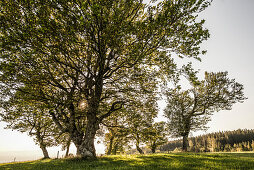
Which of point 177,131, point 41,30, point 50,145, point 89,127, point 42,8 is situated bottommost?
point 50,145

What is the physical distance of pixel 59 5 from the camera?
11586mm

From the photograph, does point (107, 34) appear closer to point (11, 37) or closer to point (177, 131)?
point (11, 37)

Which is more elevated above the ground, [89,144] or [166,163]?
[89,144]

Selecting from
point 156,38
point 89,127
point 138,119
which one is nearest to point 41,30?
point 156,38

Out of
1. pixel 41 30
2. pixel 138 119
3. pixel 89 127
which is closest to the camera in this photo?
pixel 41 30

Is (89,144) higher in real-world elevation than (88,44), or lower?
lower

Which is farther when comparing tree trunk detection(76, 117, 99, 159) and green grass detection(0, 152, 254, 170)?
tree trunk detection(76, 117, 99, 159)

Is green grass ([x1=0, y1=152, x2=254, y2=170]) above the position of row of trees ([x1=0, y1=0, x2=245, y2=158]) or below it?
below

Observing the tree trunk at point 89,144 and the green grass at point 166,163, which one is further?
the tree trunk at point 89,144

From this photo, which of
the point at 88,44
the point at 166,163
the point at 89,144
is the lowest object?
the point at 166,163

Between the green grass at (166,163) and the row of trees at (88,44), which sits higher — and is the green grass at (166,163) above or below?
below

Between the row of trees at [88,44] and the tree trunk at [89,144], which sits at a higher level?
the row of trees at [88,44]

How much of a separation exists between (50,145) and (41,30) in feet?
104

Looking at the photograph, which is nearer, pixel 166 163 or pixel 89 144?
pixel 166 163
